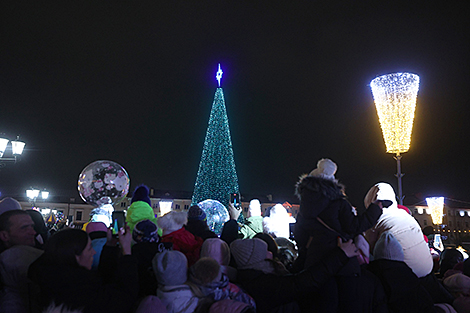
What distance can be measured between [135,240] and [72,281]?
1.12 metres

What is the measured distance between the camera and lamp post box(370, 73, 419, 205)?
374 inches

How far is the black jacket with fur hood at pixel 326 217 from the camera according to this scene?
3.60m

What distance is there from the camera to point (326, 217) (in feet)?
12.1

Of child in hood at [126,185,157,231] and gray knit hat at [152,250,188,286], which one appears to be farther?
child in hood at [126,185,157,231]

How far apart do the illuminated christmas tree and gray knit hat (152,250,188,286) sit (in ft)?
54.3

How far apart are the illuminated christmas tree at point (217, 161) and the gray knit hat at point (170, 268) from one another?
54.3ft

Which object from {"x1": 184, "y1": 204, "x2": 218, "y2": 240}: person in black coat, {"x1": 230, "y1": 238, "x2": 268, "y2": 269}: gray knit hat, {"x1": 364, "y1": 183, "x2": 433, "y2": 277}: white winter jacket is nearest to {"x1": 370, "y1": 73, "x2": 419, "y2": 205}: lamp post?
{"x1": 364, "y1": 183, "x2": 433, "y2": 277}: white winter jacket

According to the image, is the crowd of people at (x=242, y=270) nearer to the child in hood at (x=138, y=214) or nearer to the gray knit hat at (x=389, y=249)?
the gray knit hat at (x=389, y=249)

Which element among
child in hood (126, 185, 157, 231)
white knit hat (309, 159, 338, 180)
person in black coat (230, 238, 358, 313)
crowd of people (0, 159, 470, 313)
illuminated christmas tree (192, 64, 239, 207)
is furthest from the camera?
illuminated christmas tree (192, 64, 239, 207)

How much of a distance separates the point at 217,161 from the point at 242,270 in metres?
16.4

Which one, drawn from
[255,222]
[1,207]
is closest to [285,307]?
[1,207]

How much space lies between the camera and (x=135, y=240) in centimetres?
380

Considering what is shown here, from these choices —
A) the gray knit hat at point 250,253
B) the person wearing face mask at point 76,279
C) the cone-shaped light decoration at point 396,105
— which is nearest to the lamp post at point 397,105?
the cone-shaped light decoration at point 396,105

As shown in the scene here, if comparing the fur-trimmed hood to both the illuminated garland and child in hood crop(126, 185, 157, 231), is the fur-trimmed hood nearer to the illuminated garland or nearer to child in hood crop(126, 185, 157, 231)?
child in hood crop(126, 185, 157, 231)
